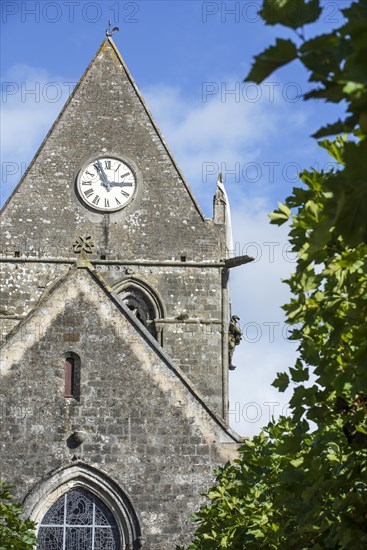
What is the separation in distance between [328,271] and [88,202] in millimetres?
23701

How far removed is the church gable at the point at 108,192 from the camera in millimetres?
32531

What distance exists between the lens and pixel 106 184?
3306cm

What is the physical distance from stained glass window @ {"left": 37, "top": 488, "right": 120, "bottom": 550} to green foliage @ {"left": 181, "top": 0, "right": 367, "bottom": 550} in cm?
952

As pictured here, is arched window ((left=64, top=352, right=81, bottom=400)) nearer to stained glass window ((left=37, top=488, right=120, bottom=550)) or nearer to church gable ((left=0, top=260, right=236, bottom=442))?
church gable ((left=0, top=260, right=236, bottom=442))

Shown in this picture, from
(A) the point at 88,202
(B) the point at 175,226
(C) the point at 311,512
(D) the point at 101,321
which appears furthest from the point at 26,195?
(C) the point at 311,512

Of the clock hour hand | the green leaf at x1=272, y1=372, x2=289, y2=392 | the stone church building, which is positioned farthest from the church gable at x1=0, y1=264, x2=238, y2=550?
the green leaf at x1=272, y1=372, x2=289, y2=392

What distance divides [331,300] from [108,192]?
23562 millimetres

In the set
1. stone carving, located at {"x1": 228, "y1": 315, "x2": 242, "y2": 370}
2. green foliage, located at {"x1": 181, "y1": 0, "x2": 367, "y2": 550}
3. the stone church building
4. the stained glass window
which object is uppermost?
stone carving, located at {"x1": 228, "y1": 315, "x2": 242, "y2": 370}

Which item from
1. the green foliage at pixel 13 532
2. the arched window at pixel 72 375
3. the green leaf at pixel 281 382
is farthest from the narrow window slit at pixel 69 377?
the green leaf at pixel 281 382

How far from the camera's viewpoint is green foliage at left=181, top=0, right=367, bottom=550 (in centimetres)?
682

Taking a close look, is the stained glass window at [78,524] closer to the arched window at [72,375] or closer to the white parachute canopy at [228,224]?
the arched window at [72,375]

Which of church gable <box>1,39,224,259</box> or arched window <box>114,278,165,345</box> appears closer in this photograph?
arched window <box>114,278,165,345</box>

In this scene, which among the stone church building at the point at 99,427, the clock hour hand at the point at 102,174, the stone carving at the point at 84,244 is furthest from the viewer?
the clock hour hand at the point at 102,174

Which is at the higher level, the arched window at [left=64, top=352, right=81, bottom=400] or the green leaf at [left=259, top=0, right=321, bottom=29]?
the arched window at [left=64, top=352, right=81, bottom=400]
